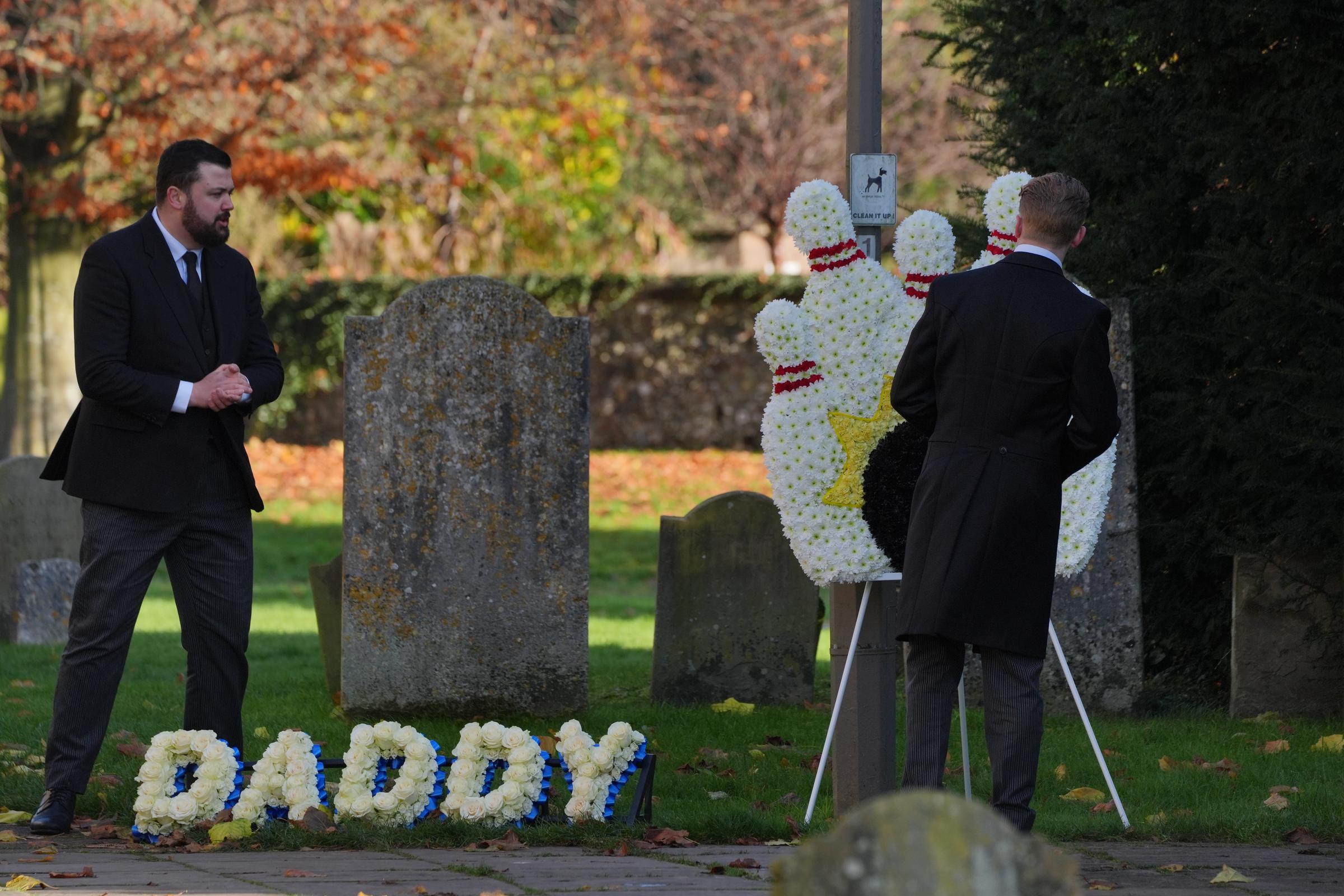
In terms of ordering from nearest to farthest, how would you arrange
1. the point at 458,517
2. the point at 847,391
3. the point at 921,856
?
the point at 921,856 < the point at 847,391 < the point at 458,517

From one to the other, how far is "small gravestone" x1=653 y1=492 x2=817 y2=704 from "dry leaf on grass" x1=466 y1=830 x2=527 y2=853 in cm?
278

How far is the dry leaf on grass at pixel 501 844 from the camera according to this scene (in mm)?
4938

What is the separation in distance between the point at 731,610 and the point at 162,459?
126 inches

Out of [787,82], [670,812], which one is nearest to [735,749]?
[670,812]

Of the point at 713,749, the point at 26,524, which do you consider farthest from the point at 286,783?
the point at 26,524

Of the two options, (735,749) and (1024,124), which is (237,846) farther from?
(1024,124)

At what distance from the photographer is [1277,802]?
216 inches

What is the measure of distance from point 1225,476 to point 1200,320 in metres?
0.74

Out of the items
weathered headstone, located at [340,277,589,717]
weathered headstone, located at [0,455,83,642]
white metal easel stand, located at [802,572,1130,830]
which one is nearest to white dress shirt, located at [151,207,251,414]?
weathered headstone, located at [340,277,589,717]

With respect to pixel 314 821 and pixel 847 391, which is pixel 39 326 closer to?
pixel 314 821

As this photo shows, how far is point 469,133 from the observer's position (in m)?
19.2

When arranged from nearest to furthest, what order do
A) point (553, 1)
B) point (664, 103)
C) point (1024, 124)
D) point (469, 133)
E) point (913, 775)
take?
point (913, 775)
point (1024, 124)
point (469, 133)
point (553, 1)
point (664, 103)

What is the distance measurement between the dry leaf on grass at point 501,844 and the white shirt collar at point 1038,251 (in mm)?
2298

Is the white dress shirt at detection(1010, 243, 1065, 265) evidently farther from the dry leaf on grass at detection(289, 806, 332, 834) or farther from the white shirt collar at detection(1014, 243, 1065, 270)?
the dry leaf on grass at detection(289, 806, 332, 834)
